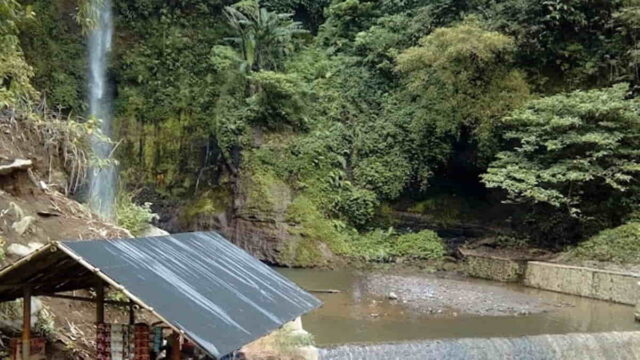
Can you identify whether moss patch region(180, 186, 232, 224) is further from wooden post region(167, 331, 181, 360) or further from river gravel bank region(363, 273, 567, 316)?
wooden post region(167, 331, 181, 360)

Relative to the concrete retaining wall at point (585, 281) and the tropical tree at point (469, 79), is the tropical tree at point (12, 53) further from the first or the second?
the concrete retaining wall at point (585, 281)

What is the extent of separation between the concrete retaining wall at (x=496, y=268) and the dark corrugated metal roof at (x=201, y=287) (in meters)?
10.1

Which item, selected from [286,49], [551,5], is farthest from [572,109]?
[286,49]

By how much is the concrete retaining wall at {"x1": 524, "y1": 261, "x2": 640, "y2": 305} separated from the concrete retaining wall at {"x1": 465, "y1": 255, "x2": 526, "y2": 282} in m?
0.28

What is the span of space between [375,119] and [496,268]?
6.45 m

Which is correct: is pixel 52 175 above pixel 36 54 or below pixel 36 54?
below

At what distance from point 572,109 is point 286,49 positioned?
33.6 feet

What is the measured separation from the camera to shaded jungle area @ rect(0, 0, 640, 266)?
14.1 meters

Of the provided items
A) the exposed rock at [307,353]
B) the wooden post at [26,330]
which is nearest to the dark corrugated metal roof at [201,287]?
the wooden post at [26,330]

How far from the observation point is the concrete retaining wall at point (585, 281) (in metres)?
11.6

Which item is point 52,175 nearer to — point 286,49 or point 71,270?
point 71,270

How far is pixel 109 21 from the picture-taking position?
67.5ft

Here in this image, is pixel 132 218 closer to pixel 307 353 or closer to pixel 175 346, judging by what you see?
pixel 307 353

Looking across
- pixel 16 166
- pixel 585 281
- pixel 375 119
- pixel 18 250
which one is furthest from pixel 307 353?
pixel 375 119
